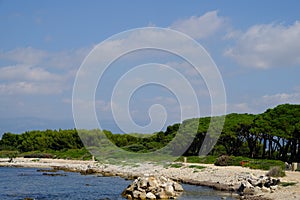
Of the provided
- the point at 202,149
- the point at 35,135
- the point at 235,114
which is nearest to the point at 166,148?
the point at 202,149

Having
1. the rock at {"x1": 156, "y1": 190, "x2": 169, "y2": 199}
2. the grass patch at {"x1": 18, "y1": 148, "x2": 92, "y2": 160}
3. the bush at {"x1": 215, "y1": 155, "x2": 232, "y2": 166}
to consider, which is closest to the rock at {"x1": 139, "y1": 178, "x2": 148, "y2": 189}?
the rock at {"x1": 156, "y1": 190, "x2": 169, "y2": 199}

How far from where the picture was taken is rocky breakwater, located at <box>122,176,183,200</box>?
80.3ft

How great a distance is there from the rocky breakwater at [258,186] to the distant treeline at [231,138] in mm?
17065

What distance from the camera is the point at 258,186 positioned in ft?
82.6

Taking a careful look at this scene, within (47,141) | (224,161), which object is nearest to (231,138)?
(224,161)

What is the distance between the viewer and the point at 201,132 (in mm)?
56719

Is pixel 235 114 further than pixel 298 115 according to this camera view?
Yes

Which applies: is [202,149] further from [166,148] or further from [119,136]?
[119,136]

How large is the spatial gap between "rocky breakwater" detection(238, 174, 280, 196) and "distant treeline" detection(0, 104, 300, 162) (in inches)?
672

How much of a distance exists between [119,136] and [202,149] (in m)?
25.8

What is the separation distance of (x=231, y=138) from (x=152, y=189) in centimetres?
3076

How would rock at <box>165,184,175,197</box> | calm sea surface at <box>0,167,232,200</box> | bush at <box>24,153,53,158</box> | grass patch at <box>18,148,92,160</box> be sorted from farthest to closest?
bush at <box>24,153,53,158</box> → grass patch at <box>18,148,92,160</box> → calm sea surface at <box>0,167,232,200</box> → rock at <box>165,184,175,197</box>

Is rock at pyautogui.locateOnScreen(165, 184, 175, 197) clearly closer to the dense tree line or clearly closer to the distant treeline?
the distant treeline

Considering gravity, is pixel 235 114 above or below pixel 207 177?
above
